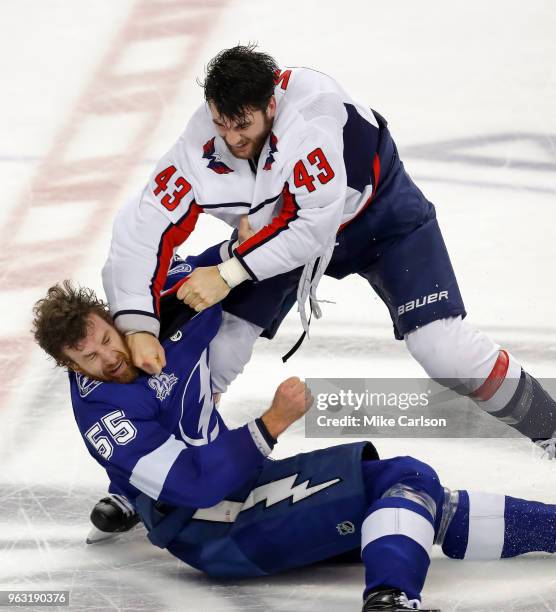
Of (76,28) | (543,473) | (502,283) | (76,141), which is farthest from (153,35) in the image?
(543,473)

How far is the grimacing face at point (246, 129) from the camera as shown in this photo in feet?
10.7

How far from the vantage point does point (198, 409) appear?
11.1 ft

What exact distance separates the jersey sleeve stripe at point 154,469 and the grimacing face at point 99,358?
0.75 ft

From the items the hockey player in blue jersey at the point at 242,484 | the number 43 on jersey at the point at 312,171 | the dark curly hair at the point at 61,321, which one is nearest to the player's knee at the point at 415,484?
the hockey player in blue jersey at the point at 242,484

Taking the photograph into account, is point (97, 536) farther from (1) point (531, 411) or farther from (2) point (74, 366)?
(1) point (531, 411)

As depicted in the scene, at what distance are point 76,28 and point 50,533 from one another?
12.3 feet

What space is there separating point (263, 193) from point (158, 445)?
2.39 ft

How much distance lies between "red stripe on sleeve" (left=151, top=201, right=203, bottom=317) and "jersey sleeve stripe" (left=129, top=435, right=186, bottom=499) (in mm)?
473

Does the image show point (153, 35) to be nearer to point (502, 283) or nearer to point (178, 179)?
point (502, 283)

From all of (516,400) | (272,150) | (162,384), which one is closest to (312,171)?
(272,150)

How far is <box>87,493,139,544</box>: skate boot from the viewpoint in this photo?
357 centimetres

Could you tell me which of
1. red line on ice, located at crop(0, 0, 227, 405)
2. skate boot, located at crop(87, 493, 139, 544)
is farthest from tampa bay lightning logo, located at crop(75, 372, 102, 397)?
red line on ice, located at crop(0, 0, 227, 405)

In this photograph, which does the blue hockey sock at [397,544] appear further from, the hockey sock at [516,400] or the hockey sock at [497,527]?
the hockey sock at [516,400]

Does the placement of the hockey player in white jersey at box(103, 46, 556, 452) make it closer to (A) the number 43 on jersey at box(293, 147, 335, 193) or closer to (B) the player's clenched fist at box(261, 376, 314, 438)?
(A) the number 43 on jersey at box(293, 147, 335, 193)
